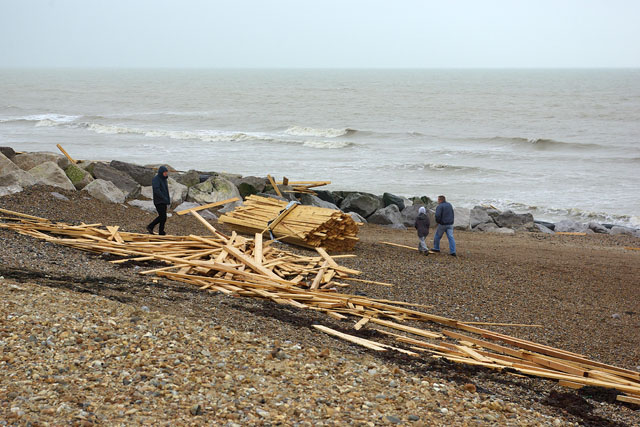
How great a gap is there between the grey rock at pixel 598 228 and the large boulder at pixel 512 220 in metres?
2.26

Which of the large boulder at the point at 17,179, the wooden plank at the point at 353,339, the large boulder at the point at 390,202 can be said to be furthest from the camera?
the large boulder at the point at 390,202

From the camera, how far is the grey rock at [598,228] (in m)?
20.9

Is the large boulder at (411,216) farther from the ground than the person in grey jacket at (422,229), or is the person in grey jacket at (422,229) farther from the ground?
the person in grey jacket at (422,229)

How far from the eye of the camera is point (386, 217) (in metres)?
A: 19.4

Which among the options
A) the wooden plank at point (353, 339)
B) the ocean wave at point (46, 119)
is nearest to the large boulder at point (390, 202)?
the wooden plank at point (353, 339)

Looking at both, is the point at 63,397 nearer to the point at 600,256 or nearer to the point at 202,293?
the point at 202,293

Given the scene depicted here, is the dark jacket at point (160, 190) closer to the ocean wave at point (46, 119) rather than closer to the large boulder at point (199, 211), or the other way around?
the large boulder at point (199, 211)

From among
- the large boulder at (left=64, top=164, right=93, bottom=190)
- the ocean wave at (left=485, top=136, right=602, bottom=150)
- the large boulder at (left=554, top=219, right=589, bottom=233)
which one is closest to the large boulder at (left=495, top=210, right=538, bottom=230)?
the large boulder at (left=554, top=219, right=589, bottom=233)

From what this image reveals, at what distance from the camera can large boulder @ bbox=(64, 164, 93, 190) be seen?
17.3m

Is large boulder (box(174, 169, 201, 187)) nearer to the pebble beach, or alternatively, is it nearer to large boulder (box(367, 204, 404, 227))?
large boulder (box(367, 204, 404, 227))

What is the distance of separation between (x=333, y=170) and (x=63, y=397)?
27588mm

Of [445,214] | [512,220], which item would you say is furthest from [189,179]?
[512,220]

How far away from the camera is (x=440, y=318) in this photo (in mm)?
8812

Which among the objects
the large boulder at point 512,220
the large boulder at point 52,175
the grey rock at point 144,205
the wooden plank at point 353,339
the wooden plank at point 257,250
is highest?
the large boulder at point 52,175
